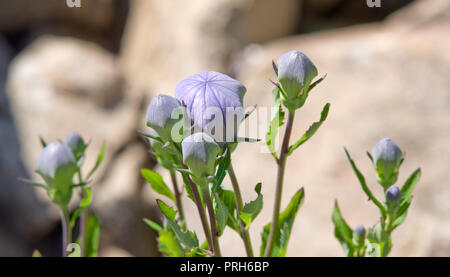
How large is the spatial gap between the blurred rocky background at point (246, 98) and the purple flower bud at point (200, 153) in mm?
874

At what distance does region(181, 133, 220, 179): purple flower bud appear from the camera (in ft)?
1.40

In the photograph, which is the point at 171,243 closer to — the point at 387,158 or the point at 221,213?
the point at 221,213

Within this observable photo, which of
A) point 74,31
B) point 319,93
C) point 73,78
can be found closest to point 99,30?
point 74,31

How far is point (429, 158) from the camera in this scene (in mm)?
1384

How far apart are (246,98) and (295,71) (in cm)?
125

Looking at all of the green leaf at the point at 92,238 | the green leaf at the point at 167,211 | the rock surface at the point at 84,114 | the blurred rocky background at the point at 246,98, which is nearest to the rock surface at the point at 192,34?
the blurred rocky background at the point at 246,98

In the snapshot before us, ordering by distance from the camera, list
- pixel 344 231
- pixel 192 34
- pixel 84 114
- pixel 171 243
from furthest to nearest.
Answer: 1. pixel 192 34
2. pixel 84 114
3. pixel 344 231
4. pixel 171 243

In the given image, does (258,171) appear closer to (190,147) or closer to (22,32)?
(190,147)

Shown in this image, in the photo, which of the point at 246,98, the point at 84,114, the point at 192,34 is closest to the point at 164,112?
the point at 246,98

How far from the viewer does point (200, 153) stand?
0.43 metres

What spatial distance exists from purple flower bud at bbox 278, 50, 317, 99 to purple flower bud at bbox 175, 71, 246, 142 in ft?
0.16

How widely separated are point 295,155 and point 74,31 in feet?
4.84

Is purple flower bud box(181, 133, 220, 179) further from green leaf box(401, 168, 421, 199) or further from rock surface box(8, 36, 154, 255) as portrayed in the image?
rock surface box(8, 36, 154, 255)

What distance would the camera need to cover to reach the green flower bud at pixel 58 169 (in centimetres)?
57
